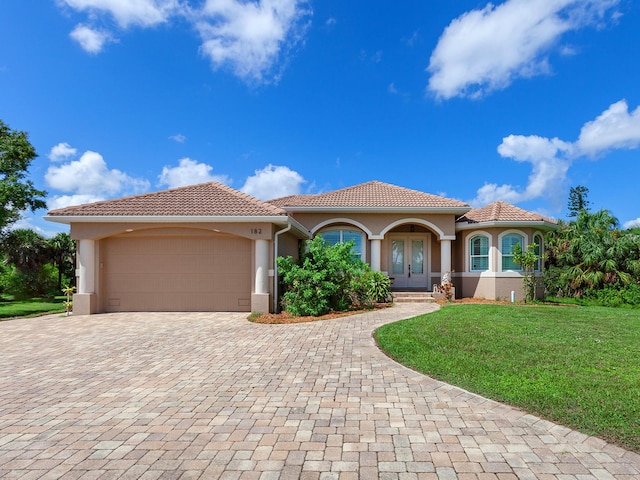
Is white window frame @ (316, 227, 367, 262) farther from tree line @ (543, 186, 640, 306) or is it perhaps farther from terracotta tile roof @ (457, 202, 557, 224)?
tree line @ (543, 186, 640, 306)

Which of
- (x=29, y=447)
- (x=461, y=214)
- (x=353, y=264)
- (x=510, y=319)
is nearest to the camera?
(x=29, y=447)

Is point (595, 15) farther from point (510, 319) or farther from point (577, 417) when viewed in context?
point (577, 417)

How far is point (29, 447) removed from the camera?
361 centimetres

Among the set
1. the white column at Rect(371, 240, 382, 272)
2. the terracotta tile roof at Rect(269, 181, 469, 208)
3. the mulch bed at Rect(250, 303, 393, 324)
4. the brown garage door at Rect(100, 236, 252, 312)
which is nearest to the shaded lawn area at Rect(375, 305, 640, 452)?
the mulch bed at Rect(250, 303, 393, 324)

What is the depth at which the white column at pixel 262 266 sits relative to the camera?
41.0 ft

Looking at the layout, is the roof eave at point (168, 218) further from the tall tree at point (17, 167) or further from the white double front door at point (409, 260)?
the tall tree at point (17, 167)

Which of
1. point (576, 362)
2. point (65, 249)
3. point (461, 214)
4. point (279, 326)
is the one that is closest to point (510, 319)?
point (576, 362)

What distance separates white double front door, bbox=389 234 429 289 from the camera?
696 inches

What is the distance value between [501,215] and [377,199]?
5.54 meters

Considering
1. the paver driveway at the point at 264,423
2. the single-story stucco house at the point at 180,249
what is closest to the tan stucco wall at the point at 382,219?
the single-story stucco house at the point at 180,249

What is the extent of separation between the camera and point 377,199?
17047 millimetres

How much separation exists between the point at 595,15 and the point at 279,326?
45.1 feet

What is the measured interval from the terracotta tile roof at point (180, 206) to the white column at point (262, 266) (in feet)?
3.64

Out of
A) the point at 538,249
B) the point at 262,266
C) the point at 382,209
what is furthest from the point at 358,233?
the point at 538,249
